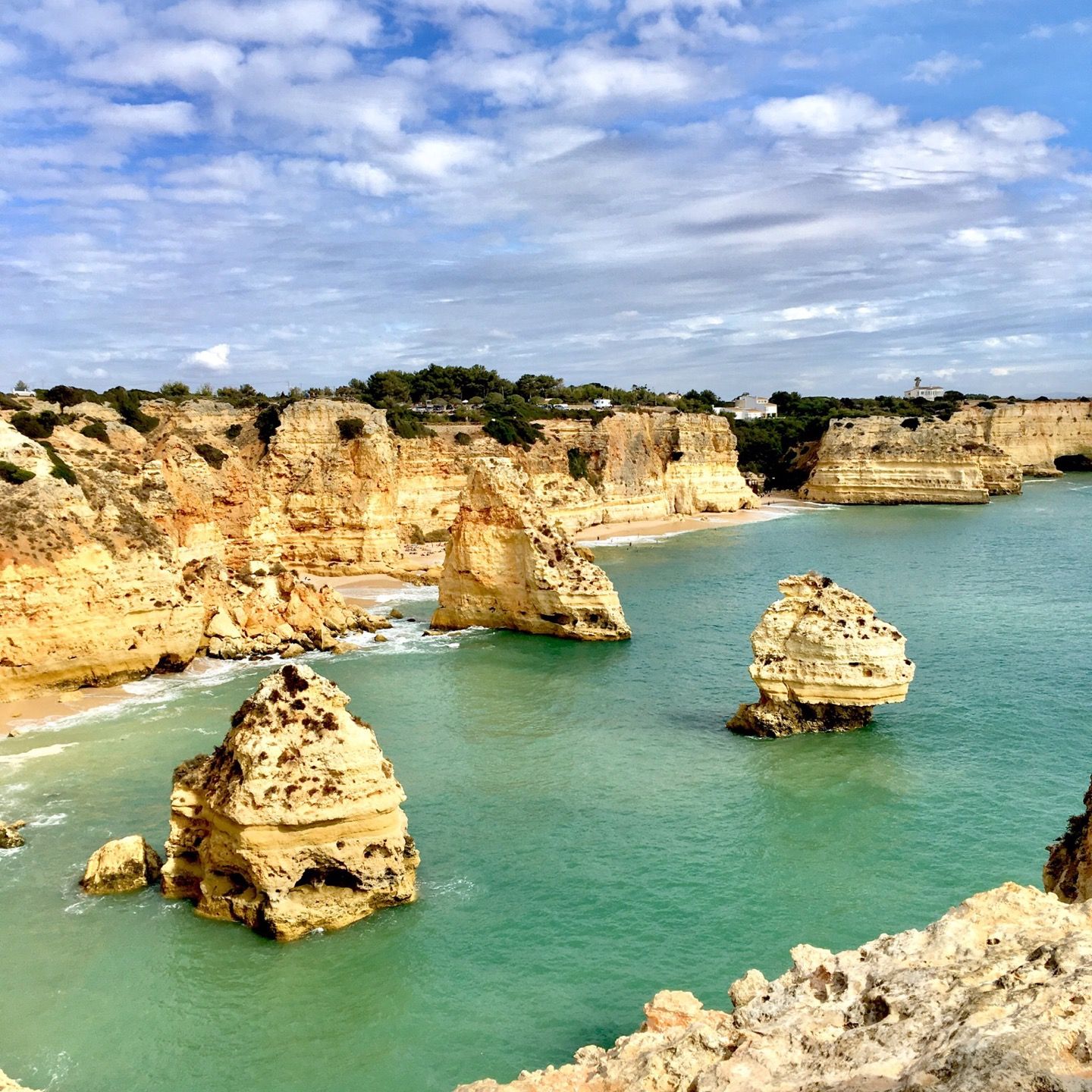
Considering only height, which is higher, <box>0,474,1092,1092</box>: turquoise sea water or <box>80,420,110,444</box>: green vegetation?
<box>80,420,110,444</box>: green vegetation

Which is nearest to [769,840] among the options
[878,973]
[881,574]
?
[878,973]

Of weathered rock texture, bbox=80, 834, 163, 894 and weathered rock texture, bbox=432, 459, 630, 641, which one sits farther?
weathered rock texture, bbox=432, 459, 630, 641

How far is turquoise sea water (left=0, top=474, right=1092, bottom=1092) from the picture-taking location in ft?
36.5

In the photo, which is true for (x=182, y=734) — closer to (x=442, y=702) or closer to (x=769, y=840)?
(x=442, y=702)

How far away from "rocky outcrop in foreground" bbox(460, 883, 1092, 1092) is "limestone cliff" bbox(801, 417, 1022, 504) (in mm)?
84045

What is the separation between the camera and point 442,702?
2562cm

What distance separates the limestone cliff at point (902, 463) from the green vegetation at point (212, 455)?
6077cm

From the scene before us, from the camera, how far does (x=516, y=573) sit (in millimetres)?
34594

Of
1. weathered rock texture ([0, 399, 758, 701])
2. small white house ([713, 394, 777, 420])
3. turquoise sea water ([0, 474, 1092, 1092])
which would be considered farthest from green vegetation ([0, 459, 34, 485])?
small white house ([713, 394, 777, 420])

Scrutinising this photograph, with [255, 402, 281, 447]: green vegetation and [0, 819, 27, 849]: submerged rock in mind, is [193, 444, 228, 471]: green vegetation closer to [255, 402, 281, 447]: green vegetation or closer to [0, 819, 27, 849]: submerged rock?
[255, 402, 281, 447]: green vegetation

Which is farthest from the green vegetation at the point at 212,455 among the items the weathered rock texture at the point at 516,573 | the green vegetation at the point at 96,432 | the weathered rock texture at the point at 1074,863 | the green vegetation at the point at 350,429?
the weathered rock texture at the point at 1074,863

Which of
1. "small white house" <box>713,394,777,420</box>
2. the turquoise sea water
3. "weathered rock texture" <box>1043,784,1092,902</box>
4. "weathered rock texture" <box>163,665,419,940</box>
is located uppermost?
"small white house" <box>713,394,777,420</box>

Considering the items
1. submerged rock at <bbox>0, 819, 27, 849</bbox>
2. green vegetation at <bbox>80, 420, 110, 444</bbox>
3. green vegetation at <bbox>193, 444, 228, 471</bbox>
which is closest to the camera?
submerged rock at <bbox>0, 819, 27, 849</bbox>

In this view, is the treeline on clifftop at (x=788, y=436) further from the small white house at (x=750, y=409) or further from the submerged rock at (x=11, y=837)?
the submerged rock at (x=11, y=837)
